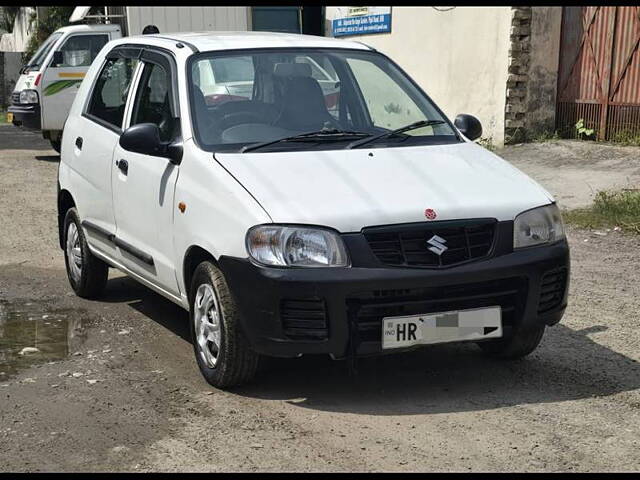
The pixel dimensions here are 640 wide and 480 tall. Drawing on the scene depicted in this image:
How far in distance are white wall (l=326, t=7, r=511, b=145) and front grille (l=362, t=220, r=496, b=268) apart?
9.24m

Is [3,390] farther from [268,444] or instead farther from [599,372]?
[599,372]

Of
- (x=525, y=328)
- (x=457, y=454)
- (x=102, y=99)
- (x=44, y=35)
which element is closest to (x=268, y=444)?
(x=457, y=454)

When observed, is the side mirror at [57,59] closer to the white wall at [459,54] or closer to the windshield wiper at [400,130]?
the white wall at [459,54]

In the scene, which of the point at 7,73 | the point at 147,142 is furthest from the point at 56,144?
the point at 7,73

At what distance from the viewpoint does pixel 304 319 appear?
15.7ft

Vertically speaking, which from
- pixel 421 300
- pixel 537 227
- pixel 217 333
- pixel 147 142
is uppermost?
pixel 147 142

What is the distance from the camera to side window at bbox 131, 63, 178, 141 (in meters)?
5.98

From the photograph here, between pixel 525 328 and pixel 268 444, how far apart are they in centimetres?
151

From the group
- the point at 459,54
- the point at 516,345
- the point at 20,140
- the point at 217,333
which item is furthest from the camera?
the point at 20,140

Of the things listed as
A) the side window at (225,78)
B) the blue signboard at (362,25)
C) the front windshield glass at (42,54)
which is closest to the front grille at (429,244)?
the side window at (225,78)

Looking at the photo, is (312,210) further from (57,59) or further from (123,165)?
(57,59)

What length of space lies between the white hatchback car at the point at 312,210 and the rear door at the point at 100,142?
0.11ft

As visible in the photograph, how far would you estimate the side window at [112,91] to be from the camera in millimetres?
6664

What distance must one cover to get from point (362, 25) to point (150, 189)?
11735 mm
